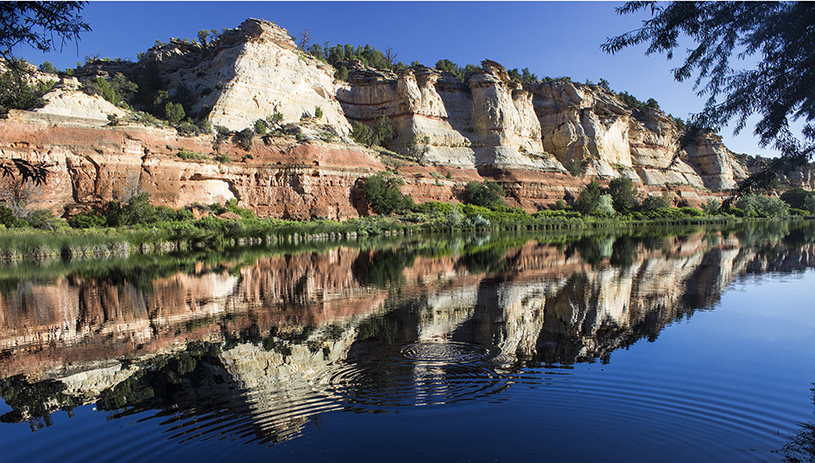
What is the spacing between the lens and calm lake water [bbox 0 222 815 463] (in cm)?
430

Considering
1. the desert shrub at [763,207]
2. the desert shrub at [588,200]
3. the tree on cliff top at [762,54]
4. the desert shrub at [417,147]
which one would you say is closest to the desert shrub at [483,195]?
the desert shrub at [417,147]

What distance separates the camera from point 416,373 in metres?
6.10

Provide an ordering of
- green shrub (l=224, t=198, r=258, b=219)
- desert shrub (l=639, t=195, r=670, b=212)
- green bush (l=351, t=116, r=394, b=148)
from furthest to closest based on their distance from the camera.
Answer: desert shrub (l=639, t=195, r=670, b=212), green bush (l=351, t=116, r=394, b=148), green shrub (l=224, t=198, r=258, b=219)

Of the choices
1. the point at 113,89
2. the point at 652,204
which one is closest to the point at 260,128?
the point at 113,89

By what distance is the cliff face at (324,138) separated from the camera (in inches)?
1555

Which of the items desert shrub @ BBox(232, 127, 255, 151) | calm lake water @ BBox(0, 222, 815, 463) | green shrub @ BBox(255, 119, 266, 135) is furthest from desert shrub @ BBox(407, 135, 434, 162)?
calm lake water @ BBox(0, 222, 815, 463)

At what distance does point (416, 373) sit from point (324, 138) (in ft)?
161

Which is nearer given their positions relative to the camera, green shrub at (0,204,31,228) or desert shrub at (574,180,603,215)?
green shrub at (0,204,31,228)

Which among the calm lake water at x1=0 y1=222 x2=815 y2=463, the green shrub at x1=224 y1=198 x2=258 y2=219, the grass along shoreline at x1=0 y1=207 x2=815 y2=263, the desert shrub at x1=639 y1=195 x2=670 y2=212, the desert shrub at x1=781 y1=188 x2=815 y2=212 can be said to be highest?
the desert shrub at x1=781 y1=188 x2=815 y2=212

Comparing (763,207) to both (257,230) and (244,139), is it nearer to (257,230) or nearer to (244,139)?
(257,230)

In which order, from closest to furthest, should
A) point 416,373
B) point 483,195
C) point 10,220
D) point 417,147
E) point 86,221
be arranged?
point 416,373
point 10,220
point 86,221
point 483,195
point 417,147

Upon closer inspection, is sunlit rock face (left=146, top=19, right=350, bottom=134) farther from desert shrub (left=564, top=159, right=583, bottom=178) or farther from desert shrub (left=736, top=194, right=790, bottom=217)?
desert shrub (left=736, top=194, right=790, bottom=217)

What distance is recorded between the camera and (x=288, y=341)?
7.71 metres

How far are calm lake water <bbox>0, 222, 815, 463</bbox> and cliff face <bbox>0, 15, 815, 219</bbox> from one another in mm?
32334
